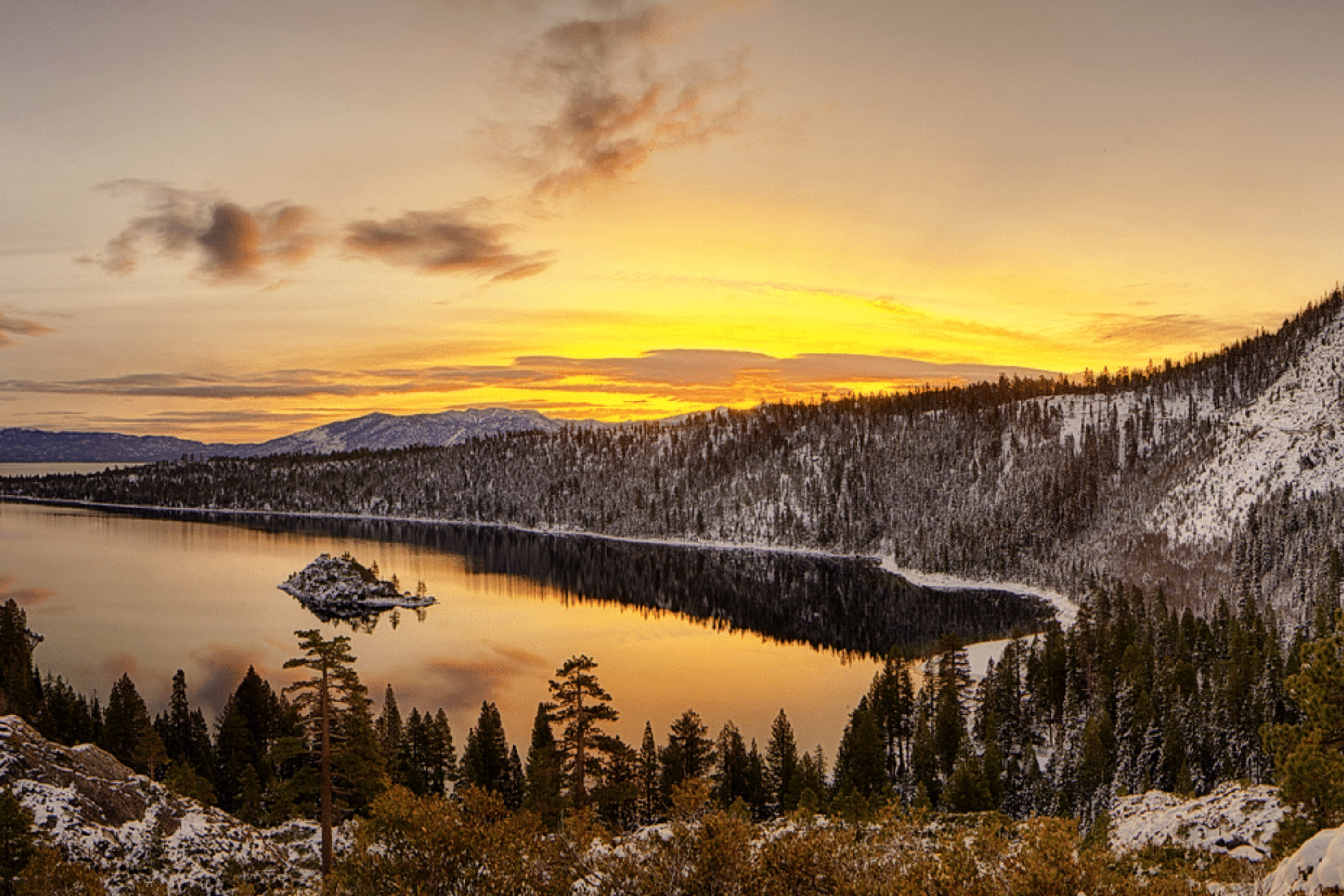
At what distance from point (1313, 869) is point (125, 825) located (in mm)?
42437

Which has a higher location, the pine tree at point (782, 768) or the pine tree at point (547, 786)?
the pine tree at point (547, 786)

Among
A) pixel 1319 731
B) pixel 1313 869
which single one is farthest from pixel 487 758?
pixel 1313 869

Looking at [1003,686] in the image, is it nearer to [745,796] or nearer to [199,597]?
[745,796]

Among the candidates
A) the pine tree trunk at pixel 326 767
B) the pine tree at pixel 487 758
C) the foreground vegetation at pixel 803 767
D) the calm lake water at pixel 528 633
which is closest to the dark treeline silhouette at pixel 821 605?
the calm lake water at pixel 528 633

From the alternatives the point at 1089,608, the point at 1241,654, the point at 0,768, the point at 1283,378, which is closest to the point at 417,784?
the point at 0,768

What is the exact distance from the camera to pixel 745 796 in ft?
196

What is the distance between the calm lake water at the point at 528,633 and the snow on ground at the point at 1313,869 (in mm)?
61067

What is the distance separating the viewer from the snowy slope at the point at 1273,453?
154125mm

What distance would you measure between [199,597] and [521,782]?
118884 mm

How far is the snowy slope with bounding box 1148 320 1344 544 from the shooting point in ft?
506

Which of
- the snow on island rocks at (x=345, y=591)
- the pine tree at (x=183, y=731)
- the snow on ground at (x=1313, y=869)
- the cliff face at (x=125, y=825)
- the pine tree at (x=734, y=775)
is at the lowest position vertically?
the snow on island rocks at (x=345, y=591)

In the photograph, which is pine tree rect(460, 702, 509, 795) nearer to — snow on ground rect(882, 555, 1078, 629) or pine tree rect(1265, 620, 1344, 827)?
pine tree rect(1265, 620, 1344, 827)

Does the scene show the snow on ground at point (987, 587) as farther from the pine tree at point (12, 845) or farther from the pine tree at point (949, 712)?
the pine tree at point (12, 845)

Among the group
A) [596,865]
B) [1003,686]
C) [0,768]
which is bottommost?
[1003,686]
